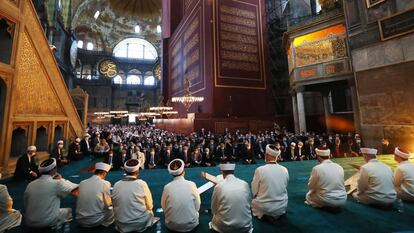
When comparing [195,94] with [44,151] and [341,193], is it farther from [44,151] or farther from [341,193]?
Result: [341,193]

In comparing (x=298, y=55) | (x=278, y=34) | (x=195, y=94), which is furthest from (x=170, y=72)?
(x=298, y=55)

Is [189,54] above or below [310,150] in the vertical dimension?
above

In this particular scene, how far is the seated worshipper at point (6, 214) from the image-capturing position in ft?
7.43

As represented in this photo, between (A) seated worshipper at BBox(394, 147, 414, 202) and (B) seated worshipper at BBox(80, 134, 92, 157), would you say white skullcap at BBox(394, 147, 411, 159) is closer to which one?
(A) seated worshipper at BBox(394, 147, 414, 202)

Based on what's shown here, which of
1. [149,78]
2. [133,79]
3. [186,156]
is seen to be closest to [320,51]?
[186,156]

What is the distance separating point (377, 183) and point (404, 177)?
58cm

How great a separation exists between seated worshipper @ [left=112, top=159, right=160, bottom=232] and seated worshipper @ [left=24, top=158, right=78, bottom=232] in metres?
0.69

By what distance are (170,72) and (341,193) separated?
66.7 ft

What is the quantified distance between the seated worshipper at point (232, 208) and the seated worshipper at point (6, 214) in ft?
7.95

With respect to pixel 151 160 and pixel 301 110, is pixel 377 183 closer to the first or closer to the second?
pixel 151 160

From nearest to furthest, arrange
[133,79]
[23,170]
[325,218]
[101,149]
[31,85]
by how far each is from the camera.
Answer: [325,218]
[23,170]
[31,85]
[101,149]
[133,79]

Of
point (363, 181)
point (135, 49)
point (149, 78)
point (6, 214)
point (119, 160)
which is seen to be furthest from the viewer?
point (135, 49)

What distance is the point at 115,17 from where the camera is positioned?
2916cm

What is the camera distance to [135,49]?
32.3 m
